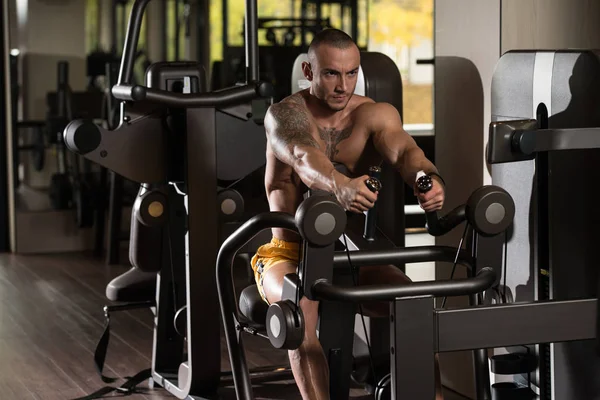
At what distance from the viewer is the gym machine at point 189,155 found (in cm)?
362

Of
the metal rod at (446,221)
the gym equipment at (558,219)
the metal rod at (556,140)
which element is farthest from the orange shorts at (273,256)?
the metal rod at (556,140)

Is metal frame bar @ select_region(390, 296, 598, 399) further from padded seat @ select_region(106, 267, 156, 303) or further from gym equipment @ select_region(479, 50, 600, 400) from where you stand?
padded seat @ select_region(106, 267, 156, 303)

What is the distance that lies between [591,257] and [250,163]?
1465mm

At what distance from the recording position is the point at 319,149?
9.29 ft

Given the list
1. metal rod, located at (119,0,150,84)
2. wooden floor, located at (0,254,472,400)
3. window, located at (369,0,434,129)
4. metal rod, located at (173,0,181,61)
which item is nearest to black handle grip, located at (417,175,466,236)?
wooden floor, located at (0,254,472,400)

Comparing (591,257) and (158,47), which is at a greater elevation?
(158,47)

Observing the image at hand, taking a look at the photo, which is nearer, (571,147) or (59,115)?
(571,147)

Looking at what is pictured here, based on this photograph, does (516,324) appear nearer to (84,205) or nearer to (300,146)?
(300,146)

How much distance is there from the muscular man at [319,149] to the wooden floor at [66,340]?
35.8 inches

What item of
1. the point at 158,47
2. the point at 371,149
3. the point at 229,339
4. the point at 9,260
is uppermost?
the point at 158,47

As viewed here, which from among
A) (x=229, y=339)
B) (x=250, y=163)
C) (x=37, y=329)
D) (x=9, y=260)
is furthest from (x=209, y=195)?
(x=9, y=260)

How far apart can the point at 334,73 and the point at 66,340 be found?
249 centimetres

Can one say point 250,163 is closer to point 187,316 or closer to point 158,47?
point 187,316

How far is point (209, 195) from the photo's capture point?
366 cm
